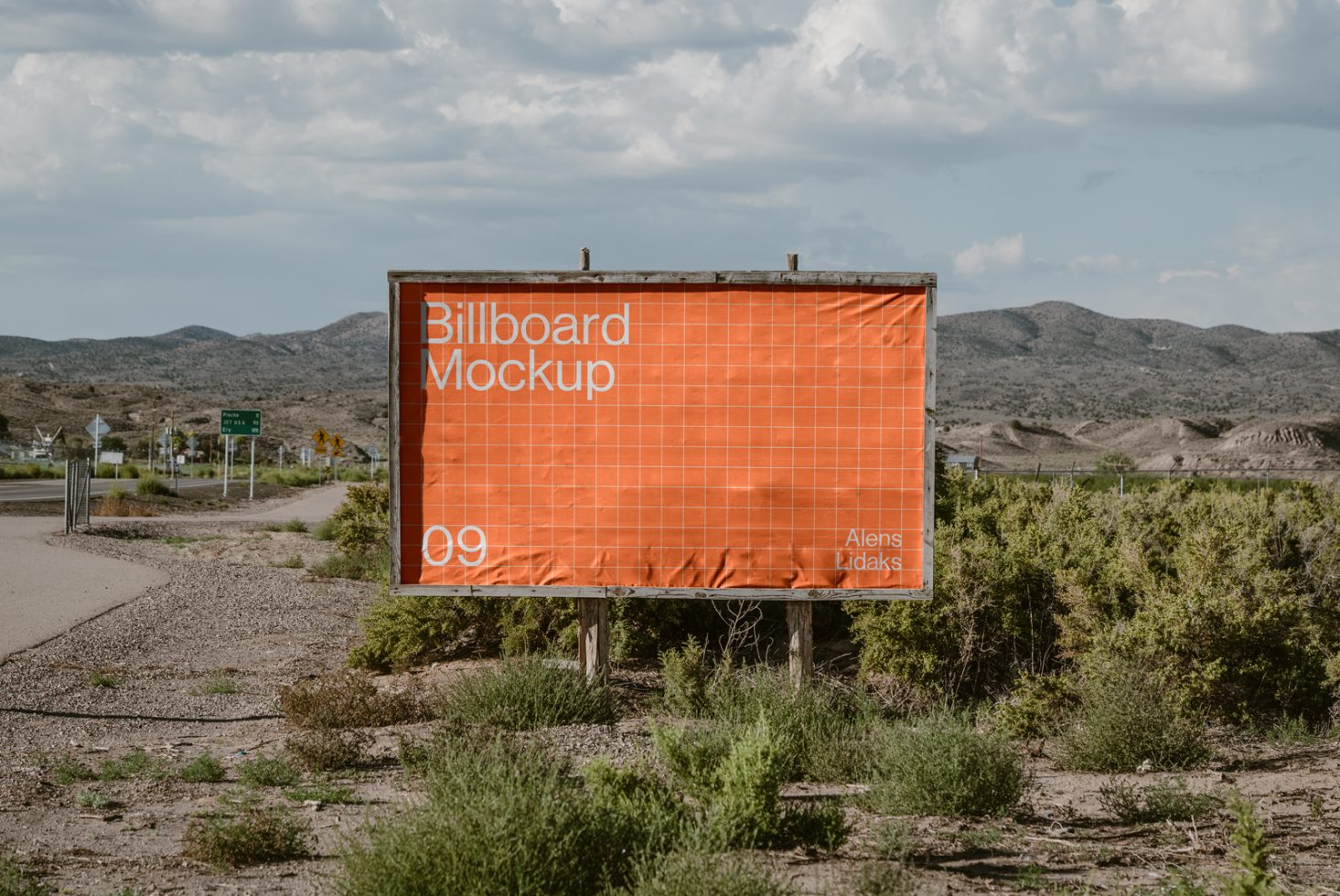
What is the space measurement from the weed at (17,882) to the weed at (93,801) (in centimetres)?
159

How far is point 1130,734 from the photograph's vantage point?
8.91 metres

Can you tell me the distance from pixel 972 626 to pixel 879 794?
4715 mm

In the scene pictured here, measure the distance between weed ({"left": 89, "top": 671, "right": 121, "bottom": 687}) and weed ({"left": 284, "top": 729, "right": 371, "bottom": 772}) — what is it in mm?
4389

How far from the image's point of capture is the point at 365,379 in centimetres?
18762

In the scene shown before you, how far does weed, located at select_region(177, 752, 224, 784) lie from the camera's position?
8766 millimetres

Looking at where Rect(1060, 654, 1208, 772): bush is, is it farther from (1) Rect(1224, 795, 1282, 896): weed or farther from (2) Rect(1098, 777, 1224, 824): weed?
(1) Rect(1224, 795, 1282, 896): weed

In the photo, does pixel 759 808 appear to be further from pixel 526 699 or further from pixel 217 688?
pixel 217 688

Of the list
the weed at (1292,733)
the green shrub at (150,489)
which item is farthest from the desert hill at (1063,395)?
the weed at (1292,733)

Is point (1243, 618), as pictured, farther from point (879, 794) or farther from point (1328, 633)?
point (879, 794)

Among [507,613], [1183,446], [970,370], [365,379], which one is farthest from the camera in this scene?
[365,379]

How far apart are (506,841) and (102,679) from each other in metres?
8.80

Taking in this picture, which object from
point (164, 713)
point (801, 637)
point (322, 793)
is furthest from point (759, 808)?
point (164, 713)

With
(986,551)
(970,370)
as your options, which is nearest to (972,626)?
(986,551)

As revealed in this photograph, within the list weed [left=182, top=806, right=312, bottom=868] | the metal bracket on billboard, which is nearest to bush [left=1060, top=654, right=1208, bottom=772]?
the metal bracket on billboard
